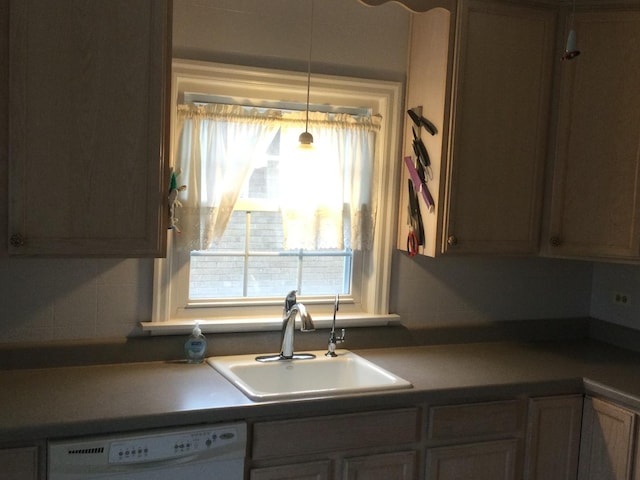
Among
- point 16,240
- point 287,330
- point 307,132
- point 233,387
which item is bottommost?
point 233,387

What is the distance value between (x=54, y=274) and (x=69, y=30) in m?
0.85

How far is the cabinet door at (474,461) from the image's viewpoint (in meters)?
2.54

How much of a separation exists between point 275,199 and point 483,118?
880mm

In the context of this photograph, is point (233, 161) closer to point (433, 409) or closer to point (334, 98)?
point (334, 98)

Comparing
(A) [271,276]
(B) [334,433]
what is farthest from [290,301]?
(B) [334,433]

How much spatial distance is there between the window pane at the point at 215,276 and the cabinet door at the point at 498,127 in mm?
835

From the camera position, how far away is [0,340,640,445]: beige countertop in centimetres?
209

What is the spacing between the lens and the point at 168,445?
2.12m

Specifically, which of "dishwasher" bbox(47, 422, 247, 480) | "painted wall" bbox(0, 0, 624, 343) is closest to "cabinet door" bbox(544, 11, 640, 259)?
"painted wall" bbox(0, 0, 624, 343)

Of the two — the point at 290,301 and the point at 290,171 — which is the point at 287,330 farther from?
the point at 290,171

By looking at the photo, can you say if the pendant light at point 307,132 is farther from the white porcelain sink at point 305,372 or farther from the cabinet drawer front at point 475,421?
the cabinet drawer front at point 475,421

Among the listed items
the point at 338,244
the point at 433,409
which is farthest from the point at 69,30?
the point at 433,409

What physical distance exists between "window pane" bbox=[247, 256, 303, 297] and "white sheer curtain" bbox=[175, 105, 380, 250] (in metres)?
0.10

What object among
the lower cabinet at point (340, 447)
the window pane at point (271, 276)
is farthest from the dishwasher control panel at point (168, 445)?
the window pane at point (271, 276)
